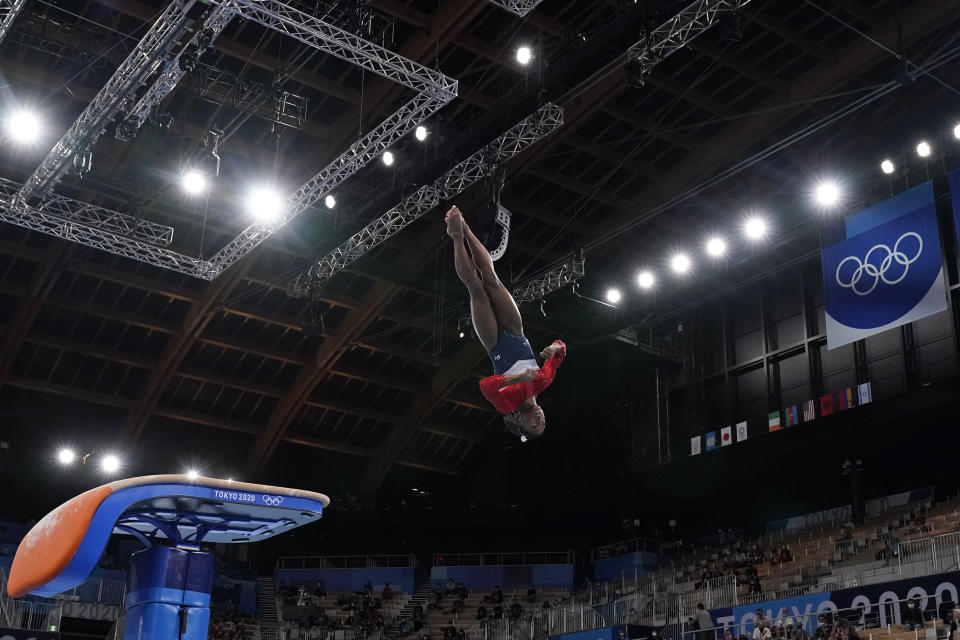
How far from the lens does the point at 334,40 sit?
17781mm

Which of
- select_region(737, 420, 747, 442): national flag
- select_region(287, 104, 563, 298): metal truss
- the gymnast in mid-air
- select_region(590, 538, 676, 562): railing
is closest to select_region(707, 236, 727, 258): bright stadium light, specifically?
select_region(287, 104, 563, 298): metal truss

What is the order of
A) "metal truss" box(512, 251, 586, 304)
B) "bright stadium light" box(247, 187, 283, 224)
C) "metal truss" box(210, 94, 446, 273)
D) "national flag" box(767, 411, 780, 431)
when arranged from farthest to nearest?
1. "national flag" box(767, 411, 780, 431)
2. "metal truss" box(512, 251, 586, 304)
3. "bright stadium light" box(247, 187, 283, 224)
4. "metal truss" box(210, 94, 446, 273)

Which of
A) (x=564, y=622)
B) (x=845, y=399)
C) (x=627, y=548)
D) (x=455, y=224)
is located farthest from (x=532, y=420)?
(x=627, y=548)

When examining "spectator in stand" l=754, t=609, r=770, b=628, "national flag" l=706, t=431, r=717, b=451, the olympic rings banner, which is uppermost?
the olympic rings banner

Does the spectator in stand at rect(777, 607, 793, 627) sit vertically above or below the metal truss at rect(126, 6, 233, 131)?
below

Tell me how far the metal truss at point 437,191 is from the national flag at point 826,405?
38.1ft

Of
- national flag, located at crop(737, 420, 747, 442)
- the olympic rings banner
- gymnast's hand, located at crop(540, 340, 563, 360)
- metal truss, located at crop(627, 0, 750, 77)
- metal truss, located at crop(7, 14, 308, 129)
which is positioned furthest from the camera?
national flag, located at crop(737, 420, 747, 442)

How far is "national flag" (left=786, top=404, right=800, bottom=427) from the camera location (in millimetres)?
28423

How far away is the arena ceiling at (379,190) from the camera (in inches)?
891

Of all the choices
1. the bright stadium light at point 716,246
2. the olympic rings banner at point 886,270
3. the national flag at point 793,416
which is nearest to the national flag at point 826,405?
the national flag at point 793,416

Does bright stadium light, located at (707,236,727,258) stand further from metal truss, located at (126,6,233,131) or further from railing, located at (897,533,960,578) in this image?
metal truss, located at (126,6,233,131)

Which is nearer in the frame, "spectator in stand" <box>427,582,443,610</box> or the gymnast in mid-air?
the gymnast in mid-air

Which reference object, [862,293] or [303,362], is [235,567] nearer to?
[303,362]

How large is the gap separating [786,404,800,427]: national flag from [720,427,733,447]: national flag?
6.94ft
